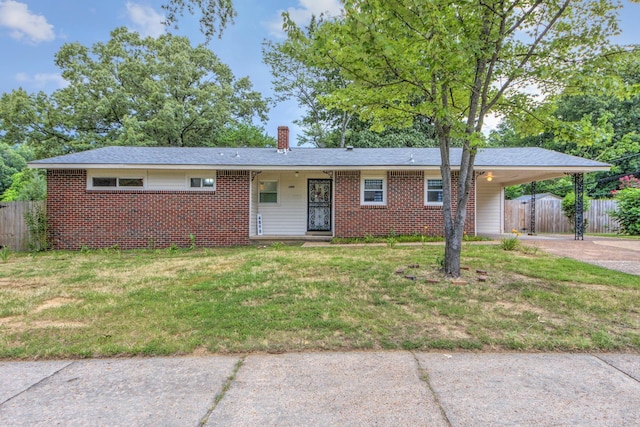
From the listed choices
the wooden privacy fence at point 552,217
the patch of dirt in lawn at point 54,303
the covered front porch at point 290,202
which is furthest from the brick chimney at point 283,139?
the wooden privacy fence at point 552,217

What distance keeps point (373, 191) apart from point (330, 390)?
9.43m

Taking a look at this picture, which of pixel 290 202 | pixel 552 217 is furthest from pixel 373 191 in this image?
pixel 552 217

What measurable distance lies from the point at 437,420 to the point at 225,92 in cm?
2457

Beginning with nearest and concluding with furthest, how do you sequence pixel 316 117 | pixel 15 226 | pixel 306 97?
pixel 15 226, pixel 306 97, pixel 316 117

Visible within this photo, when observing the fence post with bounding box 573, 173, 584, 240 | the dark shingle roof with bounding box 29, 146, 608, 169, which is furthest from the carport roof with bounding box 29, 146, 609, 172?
the fence post with bounding box 573, 173, 584, 240

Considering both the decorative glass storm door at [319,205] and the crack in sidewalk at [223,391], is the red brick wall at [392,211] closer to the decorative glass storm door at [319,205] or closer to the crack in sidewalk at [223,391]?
the decorative glass storm door at [319,205]

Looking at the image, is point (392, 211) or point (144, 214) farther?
point (392, 211)

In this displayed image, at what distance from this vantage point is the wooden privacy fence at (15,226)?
10453 mm

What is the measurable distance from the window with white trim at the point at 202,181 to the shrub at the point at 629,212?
1655 centimetres

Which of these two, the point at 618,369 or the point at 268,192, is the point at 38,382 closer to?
the point at 618,369

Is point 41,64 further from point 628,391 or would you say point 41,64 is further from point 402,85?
point 628,391

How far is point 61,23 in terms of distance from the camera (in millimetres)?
16891

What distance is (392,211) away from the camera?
11.3 meters

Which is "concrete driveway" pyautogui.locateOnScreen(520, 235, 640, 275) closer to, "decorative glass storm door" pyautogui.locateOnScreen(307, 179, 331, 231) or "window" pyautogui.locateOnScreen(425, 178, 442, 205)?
"window" pyautogui.locateOnScreen(425, 178, 442, 205)
